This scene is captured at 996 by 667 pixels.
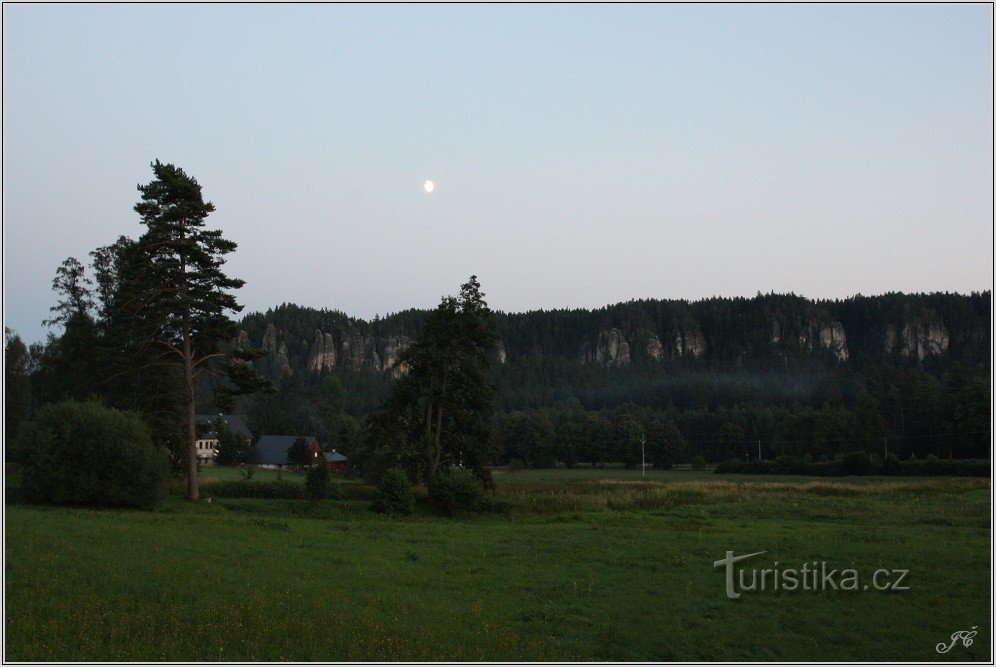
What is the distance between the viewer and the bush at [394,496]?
3144 centimetres

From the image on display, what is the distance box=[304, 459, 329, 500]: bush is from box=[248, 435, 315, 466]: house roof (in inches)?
1904

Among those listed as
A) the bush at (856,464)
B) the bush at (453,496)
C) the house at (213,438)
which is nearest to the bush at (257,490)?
the bush at (453,496)

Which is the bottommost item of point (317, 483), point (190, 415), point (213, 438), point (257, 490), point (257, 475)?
point (257, 475)

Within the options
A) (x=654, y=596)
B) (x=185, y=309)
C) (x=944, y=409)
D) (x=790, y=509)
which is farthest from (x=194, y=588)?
(x=944, y=409)

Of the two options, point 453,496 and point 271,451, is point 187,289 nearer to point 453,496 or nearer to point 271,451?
point 453,496

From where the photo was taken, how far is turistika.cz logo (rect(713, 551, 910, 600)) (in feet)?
51.5

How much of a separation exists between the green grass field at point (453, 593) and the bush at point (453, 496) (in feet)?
23.6

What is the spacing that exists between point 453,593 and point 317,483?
20.8 metres

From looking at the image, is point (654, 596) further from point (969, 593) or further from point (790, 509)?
point (790, 509)

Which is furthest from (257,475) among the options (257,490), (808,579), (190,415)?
(808,579)

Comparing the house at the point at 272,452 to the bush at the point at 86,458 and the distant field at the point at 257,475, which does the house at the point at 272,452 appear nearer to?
the distant field at the point at 257,475

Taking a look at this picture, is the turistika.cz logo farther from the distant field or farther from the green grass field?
the distant field

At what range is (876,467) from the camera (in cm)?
6291
